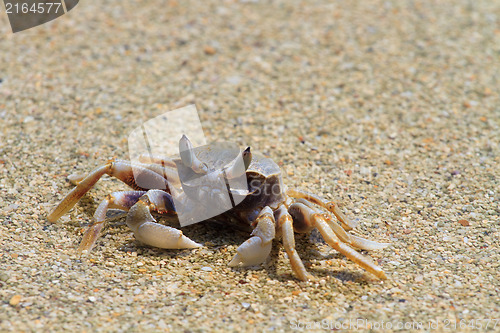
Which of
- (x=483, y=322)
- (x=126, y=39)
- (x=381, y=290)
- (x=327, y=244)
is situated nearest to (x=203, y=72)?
(x=126, y=39)

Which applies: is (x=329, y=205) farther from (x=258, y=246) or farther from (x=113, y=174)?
(x=113, y=174)

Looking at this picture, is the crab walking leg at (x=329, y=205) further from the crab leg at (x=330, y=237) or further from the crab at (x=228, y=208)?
the crab leg at (x=330, y=237)

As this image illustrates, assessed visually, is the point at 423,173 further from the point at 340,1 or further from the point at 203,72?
the point at 340,1

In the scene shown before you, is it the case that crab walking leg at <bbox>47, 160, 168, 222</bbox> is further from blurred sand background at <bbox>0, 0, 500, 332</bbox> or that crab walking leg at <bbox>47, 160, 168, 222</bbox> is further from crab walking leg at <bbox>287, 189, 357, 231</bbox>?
crab walking leg at <bbox>287, 189, 357, 231</bbox>

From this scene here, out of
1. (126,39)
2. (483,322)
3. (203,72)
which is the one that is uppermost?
(126,39)

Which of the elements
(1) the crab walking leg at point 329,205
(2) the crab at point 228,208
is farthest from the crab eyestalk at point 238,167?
(1) the crab walking leg at point 329,205

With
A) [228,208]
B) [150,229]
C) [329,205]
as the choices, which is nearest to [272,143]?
[329,205]
